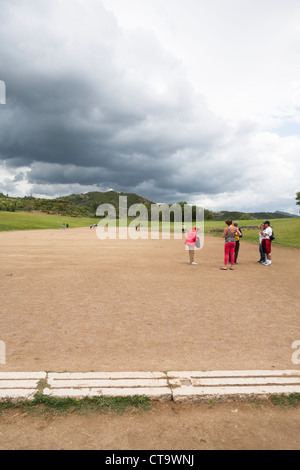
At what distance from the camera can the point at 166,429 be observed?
9.14 feet

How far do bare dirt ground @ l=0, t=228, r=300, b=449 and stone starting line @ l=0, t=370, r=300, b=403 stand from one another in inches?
6.1

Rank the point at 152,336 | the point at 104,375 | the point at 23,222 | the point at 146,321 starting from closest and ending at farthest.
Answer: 1. the point at 104,375
2. the point at 152,336
3. the point at 146,321
4. the point at 23,222

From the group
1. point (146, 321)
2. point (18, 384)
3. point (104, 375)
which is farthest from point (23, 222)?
point (104, 375)

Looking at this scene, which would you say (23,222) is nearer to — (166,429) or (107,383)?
(107,383)

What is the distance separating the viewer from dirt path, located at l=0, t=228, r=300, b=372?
4087mm

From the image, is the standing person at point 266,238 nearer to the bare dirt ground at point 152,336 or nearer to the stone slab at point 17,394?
the bare dirt ground at point 152,336

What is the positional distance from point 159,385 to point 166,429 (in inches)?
22.2

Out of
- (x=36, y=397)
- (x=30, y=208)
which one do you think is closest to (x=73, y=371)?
(x=36, y=397)

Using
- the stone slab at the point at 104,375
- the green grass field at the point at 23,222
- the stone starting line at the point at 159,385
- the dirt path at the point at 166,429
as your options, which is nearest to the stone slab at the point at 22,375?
the stone starting line at the point at 159,385

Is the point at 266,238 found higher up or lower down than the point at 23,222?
lower down

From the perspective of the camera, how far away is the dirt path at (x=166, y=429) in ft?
8.52

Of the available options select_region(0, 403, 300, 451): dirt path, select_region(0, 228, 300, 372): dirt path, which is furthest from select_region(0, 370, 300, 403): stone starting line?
select_region(0, 228, 300, 372): dirt path

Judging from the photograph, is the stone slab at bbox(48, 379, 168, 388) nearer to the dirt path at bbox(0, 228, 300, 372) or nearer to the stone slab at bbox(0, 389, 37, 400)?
the stone slab at bbox(0, 389, 37, 400)

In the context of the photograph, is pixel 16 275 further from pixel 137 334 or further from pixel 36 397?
pixel 36 397
